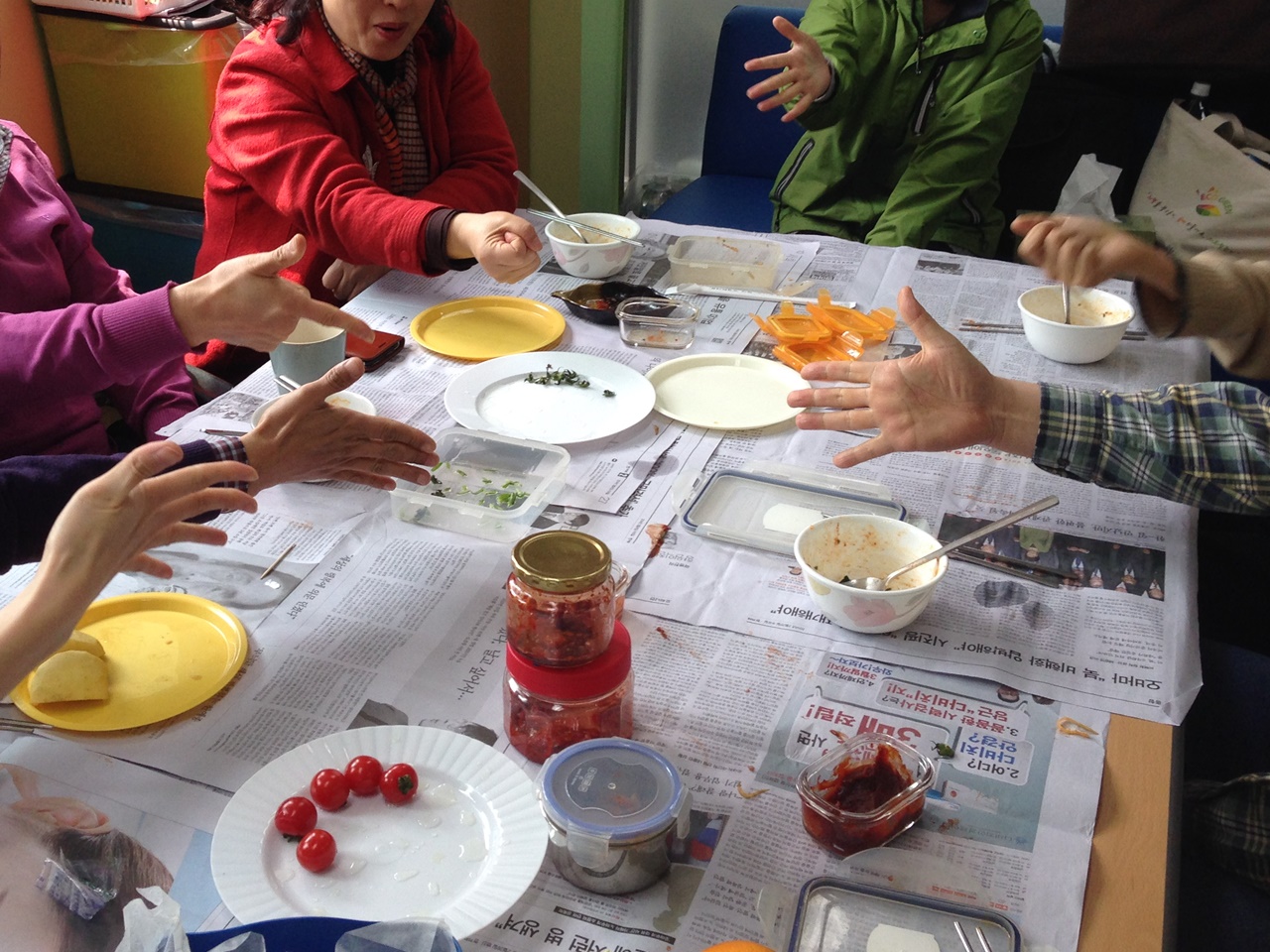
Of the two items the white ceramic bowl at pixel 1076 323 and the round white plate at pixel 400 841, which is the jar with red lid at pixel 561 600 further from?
the white ceramic bowl at pixel 1076 323

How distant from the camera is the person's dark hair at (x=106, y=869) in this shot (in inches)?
25.8

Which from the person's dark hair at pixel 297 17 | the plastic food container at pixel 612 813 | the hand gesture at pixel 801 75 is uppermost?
the person's dark hair at pixel 297 17

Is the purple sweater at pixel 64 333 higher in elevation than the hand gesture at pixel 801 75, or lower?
lower

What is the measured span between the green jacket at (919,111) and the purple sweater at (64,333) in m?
1.49

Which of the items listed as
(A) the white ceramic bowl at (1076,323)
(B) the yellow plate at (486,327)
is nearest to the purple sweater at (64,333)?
(B) the yellow plate at (486,327)

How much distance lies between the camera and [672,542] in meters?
1.19

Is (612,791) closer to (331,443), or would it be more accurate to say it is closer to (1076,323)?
(331,443)

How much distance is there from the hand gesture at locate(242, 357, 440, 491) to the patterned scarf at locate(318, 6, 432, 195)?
0.91 meters

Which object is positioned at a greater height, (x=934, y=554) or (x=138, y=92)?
(x=934, y=554)

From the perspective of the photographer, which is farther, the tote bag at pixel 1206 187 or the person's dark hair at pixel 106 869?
the tote bag at pixel 1206 187

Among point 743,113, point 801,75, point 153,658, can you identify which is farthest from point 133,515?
point 743,113

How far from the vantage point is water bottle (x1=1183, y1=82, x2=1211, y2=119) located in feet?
A: 8.67

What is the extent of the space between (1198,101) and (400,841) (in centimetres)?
273

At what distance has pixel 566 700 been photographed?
0.87 meters
